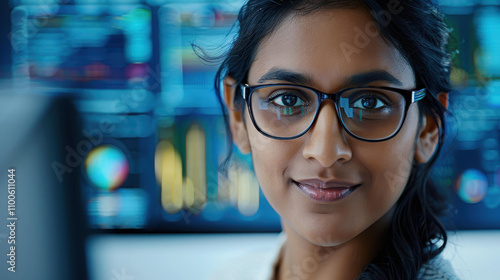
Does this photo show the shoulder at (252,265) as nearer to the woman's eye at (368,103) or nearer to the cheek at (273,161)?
the cheek at (273,161)

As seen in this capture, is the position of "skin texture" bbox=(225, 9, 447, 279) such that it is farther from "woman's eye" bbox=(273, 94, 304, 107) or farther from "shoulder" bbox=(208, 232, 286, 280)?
"shoulder" bbox=(208, 232, 286, 280)

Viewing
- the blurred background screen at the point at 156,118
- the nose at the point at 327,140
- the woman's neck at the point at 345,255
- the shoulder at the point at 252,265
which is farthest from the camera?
the blurred background screen at the point at 156,118

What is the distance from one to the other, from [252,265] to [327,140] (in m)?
0.37

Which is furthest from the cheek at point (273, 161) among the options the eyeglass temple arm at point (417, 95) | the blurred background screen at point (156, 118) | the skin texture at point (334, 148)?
the blurred background screen at point (156, 118)

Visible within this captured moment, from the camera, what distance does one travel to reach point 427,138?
0.65 meters

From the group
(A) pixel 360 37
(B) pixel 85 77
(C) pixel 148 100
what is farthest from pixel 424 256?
(B) pixel 85 77

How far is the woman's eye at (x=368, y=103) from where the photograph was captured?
1.87 ft

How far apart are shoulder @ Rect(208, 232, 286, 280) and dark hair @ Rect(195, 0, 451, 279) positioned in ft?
0.63

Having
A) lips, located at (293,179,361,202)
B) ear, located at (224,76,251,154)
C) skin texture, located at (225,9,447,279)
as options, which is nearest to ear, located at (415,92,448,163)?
skin texture, located at (225,9,447,279)

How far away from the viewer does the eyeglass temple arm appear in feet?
1.90

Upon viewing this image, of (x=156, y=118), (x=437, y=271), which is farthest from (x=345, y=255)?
(x=156, y=118)

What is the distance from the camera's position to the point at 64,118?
35 cm

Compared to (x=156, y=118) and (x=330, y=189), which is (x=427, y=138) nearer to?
(x=330, y=189)

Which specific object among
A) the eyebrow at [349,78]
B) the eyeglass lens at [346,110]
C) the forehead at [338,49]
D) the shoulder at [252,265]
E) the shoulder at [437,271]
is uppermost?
the forehead at [338,49]
